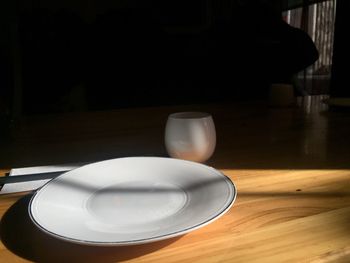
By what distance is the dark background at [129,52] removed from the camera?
3.10 feet

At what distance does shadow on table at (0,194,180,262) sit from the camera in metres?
0.37

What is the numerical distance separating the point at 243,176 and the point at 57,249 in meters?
0.31

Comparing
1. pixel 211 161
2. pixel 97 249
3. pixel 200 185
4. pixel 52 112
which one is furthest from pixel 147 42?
pixel 97 249

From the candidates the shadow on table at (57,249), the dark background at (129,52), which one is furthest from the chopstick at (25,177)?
the dark background at (129,52)

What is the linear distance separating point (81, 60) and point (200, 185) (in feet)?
2.11

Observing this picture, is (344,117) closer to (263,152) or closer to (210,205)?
(263,152)

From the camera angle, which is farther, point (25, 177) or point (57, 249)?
point (25, 177)

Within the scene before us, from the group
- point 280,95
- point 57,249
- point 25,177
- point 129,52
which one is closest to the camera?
point 57,249

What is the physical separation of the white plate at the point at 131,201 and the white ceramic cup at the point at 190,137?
57 millimetres

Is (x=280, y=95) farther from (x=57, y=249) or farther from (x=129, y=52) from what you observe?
(x=57, y=249)

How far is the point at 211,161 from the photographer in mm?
675

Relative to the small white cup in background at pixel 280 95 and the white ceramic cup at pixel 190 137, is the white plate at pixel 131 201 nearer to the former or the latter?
the white ceramic cup at pixel 190 137

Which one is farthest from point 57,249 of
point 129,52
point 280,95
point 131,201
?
point 280,95

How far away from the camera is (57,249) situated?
38cm
